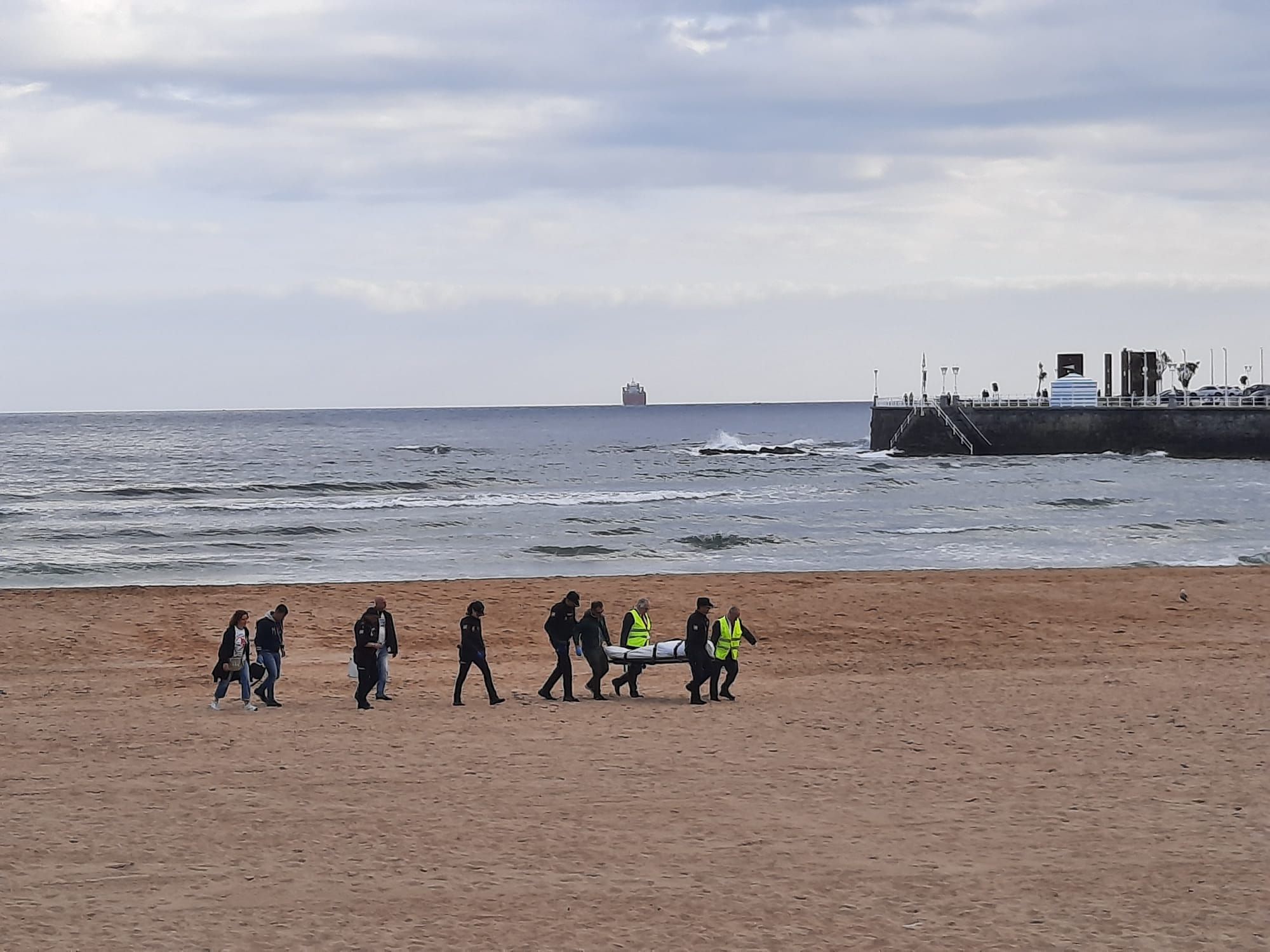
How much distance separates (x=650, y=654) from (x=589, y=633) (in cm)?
106

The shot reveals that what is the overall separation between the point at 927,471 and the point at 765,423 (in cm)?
13442

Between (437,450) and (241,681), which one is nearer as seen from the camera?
(241,681)

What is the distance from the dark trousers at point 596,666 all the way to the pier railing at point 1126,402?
6087cm

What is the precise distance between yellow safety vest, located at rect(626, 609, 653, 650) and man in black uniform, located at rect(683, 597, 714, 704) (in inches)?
26.9

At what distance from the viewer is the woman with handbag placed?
15461mm

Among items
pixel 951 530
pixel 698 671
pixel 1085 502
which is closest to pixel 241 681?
pixel 698 671

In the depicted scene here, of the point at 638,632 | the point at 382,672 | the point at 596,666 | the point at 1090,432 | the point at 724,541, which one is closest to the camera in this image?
the point at 596,666

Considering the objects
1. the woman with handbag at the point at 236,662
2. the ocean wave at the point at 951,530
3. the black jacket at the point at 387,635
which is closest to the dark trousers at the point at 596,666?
the black jacket at the point at 387,635

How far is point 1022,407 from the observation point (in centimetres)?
7406

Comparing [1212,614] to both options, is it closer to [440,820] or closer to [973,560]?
[973,560]

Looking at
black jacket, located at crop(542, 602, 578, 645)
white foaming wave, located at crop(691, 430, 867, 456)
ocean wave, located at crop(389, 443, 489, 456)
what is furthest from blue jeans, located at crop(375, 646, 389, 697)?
ocean wave, located at crop(389, 443, 489, 456)

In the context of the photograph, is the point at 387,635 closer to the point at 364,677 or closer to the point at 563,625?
the point at 364,677

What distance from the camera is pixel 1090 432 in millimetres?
72000

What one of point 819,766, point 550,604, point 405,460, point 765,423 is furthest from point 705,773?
point 765,423
